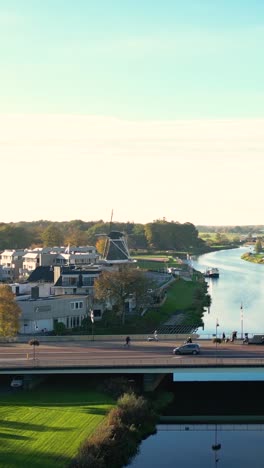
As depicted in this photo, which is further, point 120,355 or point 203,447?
point 120,355

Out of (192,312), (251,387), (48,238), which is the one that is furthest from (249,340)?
(48,238)

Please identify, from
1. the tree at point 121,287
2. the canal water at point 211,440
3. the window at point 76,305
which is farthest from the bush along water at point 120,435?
the tree at point 121,287

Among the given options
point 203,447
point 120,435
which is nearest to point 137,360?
point 203,447

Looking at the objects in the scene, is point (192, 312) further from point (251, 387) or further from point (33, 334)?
Result: point (251, 387)

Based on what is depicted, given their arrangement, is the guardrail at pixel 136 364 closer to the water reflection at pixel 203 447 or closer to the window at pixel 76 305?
the water reflection at pixel 203 447

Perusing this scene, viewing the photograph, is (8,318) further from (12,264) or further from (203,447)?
(12,264)

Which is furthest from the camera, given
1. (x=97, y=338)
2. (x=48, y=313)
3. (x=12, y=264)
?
(x=12, y=264)

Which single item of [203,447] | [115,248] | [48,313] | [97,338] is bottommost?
[203,447]

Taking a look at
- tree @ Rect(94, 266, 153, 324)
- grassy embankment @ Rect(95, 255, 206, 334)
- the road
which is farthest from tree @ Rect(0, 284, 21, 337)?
tree @ Rect(94, 266, 153, 324)
